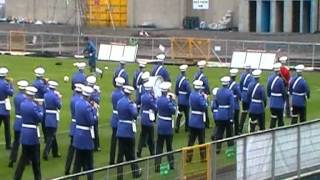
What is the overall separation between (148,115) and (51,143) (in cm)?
259

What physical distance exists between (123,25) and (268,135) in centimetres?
6244

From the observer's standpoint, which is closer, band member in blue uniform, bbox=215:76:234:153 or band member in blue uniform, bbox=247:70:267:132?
band member in blue uniform, bbox=215:76:234:153

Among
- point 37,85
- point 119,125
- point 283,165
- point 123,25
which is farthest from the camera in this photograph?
point 123,25

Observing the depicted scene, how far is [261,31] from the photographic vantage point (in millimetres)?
74062

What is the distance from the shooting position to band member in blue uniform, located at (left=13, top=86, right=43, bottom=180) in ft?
65.1

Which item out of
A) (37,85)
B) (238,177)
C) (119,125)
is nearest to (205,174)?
(238,177)

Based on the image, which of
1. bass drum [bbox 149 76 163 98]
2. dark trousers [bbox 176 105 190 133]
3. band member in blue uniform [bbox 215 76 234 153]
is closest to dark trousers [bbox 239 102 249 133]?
dark trousers [bbox 176 105 190 133]

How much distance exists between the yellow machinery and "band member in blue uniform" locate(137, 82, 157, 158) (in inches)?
2270

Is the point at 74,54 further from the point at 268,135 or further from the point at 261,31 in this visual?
the point at 268,135

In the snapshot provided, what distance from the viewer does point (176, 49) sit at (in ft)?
178

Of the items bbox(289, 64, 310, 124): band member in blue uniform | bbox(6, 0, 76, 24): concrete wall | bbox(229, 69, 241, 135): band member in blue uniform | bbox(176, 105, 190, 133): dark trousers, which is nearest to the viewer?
bbox(229, 69, 241, 135): band member in blue uniform

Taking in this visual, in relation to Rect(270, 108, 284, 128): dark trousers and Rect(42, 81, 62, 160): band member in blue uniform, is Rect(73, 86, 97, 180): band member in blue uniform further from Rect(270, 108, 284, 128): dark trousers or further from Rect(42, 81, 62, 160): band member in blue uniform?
Rect(270, 108, 284, 128): dark trousers

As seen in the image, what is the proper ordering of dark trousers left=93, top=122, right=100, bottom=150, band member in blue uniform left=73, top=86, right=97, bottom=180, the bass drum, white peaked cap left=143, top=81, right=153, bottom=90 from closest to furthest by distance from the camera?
band member in blue uniform left=73, top=86, right=97, bottom=180 < dark trousers left=93, top=122, right=100, bottom=150 < white peaked cap left=143, top=81, right=153, bottom=90 < the bass drum

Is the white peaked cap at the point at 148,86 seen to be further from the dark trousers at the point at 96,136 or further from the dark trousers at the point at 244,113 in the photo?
the dark trousers at the point at 244,113
